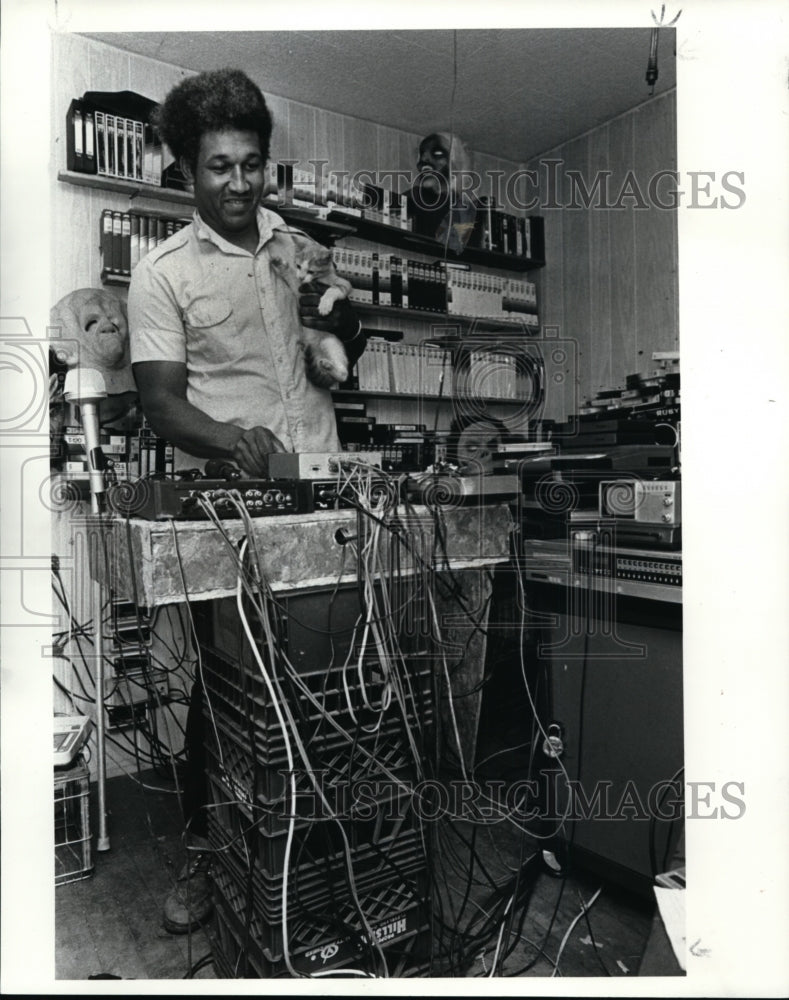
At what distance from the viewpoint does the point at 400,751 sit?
146 cm

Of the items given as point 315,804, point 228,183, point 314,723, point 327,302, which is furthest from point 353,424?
point 315,804

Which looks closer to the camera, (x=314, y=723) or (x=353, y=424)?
(x=314, y=723)

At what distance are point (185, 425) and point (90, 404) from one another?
1.26ft

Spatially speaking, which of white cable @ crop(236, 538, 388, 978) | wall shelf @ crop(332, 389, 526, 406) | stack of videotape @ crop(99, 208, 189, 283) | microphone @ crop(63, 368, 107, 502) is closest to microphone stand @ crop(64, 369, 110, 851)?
microphone @ crop(63, 368, 107, 502)

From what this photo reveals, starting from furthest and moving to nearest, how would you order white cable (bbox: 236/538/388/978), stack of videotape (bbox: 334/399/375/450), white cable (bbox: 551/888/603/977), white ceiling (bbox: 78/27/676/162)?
stack of videotape (bbox: 334/399/375/450) < white ceiling (bbox: 78/27/676/162) < white cable (bbox: 551/888/603/977) < white cable (bbox: 236/538/388/978)

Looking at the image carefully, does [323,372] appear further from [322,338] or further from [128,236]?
[128,236]

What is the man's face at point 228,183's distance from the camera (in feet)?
6.95

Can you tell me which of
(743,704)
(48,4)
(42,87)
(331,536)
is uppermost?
(48,4)

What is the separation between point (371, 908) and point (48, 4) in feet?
6.44

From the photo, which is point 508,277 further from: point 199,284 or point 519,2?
point 519,2

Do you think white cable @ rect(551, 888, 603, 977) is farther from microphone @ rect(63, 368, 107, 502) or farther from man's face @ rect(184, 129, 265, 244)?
man's face @ rect(184, 129, 265, 244)

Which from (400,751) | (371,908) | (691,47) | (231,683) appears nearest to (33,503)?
(231,683)

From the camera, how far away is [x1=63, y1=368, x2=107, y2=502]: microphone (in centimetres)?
174

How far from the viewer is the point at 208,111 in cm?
204
